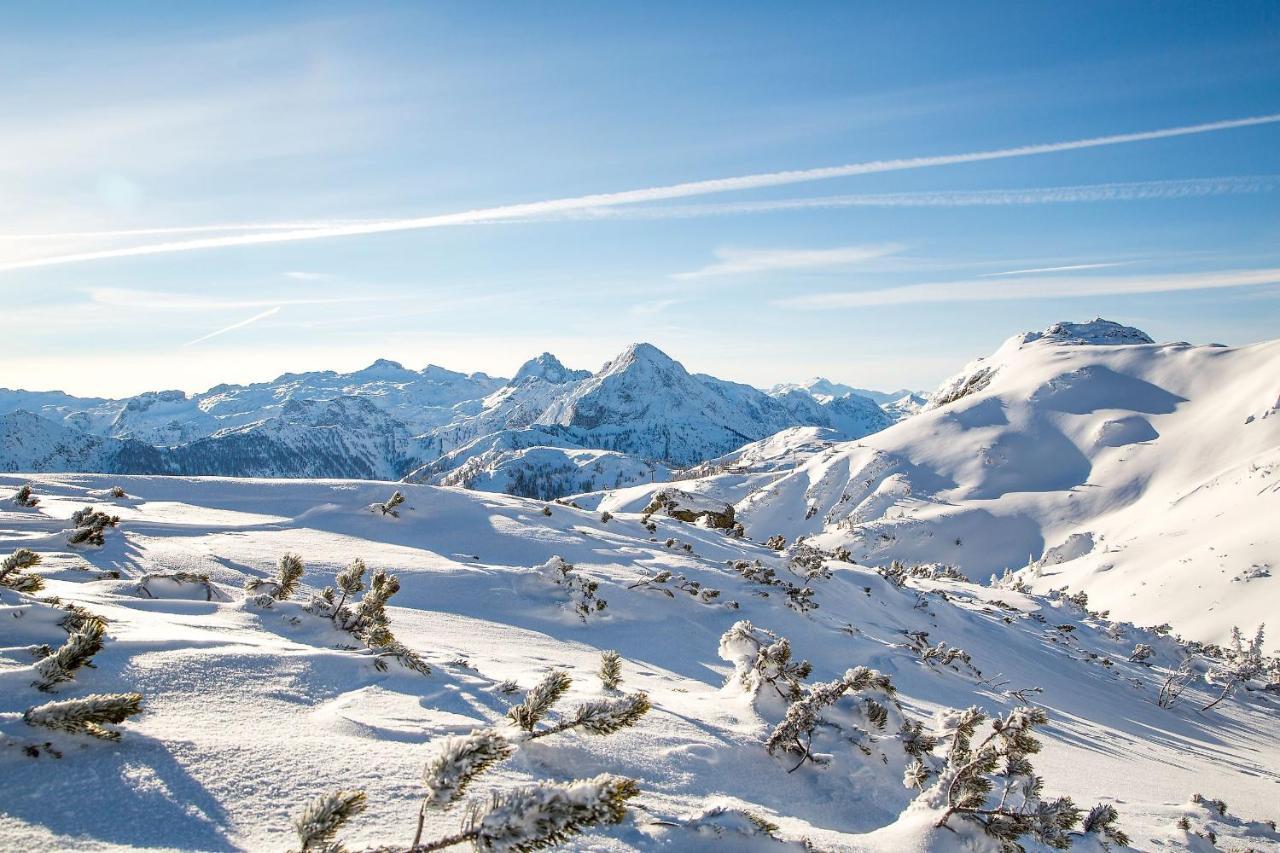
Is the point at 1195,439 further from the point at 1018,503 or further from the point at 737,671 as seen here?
the point at 737,671

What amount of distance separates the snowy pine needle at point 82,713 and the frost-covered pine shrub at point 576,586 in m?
8.16

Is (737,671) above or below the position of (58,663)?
below

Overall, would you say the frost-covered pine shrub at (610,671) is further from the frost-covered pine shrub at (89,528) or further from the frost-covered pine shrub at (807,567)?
the frost-covered pine shrub at (807,567)

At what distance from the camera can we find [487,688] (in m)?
5.43

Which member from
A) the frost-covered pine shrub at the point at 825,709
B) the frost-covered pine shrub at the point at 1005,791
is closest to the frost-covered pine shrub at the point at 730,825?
the frost-covered pine shrub at the point at 1005,791

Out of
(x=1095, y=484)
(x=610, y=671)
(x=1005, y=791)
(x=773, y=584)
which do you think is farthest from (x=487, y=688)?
(x=1095, y=484)

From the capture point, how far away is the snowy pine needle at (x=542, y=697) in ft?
10.7

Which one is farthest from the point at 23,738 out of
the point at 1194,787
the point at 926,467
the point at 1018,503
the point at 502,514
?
the point at 926,467

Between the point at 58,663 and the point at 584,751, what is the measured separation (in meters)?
3.08

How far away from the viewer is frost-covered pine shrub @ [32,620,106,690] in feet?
11.2

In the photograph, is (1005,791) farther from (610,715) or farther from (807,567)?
(807,567)

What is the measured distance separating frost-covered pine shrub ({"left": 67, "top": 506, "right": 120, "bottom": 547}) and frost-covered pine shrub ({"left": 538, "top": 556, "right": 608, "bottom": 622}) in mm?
6858

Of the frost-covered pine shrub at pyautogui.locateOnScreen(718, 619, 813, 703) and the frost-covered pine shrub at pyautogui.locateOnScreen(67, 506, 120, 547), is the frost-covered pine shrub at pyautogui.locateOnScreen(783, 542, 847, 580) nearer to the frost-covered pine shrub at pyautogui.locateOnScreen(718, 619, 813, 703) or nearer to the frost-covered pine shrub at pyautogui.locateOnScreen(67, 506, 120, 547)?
the frost-covered pine shrub at pyautogui.locateOnScreen(718, 619, 813, 703)

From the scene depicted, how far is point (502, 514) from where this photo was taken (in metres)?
16.8
